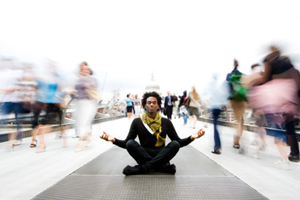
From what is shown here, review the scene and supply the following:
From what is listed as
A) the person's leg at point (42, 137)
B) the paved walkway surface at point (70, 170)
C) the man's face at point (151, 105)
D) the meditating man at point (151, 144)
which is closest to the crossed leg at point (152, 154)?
the meditating man at point (151, 144)

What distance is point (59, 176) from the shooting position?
264 centimetres

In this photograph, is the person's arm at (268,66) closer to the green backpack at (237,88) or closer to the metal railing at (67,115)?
the green backpack at (237,88)

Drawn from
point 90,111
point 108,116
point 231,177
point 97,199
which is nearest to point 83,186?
point 97,199

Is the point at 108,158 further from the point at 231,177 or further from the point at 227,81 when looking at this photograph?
the point at 227,81

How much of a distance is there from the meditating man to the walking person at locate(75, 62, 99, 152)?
198 cm

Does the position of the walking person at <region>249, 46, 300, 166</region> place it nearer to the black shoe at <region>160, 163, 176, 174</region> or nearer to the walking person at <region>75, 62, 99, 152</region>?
the black shoe at <region>160, 163, 176, 174</region>

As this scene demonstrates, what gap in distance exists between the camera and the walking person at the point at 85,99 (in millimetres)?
4273

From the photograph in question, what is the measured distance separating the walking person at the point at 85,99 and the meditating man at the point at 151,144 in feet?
6.51

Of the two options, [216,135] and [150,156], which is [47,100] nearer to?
[150,156]

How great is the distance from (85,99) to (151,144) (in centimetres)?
224

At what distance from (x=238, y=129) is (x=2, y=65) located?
15.8ft

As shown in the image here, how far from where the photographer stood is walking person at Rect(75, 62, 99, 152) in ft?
14.0

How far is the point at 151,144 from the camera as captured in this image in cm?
267

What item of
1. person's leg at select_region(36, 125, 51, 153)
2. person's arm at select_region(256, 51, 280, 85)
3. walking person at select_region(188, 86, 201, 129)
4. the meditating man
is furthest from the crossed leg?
walking person at select_region(188, 86, 201, 129)
